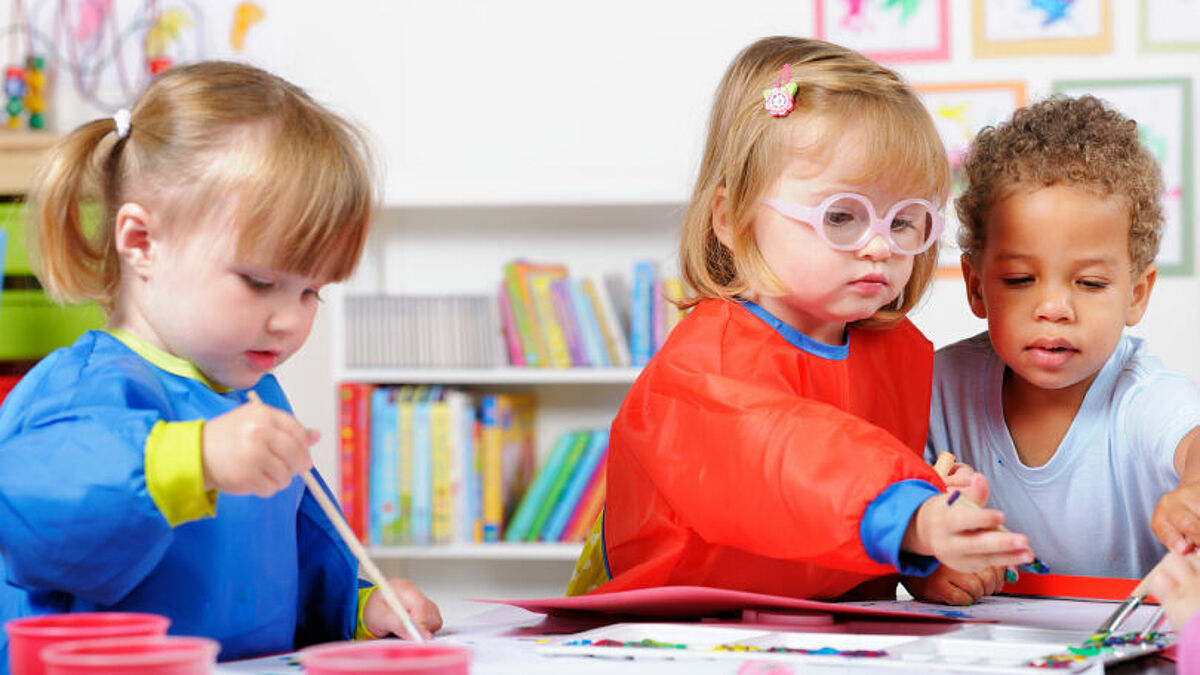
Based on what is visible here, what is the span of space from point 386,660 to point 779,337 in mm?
718

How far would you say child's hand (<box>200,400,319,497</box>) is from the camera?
33.0 inches

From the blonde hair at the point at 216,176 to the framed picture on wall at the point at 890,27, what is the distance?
278cm

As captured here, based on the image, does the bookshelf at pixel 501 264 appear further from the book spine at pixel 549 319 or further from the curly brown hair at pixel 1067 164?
the curly brown hair at pixel 1067 164

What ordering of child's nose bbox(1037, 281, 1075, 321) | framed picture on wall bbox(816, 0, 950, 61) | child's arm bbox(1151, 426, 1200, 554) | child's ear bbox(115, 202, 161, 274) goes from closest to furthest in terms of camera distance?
1. child's ear bbox(115, 202, 161, 274)
2. child's arm bbox(1151, 426, 1200, 554)
3. child's nose bbox(1037, 281, 1075, 321)
4. framed picture on wall bbox(816, 0, 950, 61)

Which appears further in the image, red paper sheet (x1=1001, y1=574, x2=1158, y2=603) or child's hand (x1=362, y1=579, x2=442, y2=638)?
red paper sheet (x1=1001, y1=574, x2=1158, y2=603)

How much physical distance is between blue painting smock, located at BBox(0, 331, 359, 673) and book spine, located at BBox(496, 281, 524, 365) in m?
2.36

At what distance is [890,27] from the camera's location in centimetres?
370

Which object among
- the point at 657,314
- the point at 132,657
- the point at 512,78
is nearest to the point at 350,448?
the point at 657,314

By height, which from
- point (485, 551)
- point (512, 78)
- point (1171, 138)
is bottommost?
point (485, 551)

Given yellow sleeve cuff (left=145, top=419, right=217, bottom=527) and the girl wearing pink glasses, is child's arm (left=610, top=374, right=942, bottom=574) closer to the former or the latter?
the girl wearing pink glasses

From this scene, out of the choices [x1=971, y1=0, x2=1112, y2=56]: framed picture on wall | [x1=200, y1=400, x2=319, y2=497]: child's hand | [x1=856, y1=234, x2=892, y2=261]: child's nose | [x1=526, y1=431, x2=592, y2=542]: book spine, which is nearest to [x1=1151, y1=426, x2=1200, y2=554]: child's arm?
[x1=856, y1=234, x2=892, y2=261]: child's nose

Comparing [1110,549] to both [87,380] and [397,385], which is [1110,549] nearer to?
[87,380]

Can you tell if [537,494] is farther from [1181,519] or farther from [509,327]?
[1181,519]

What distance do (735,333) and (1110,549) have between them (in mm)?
542
